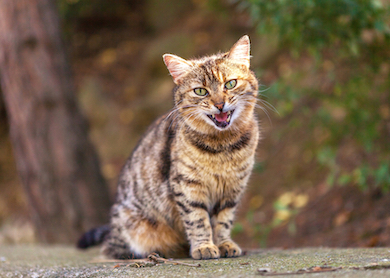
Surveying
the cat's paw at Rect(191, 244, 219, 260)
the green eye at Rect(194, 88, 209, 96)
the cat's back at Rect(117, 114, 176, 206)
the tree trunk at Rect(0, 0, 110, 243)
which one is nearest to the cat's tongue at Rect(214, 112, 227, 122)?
the green eye at Rect(194, 88, 209, 96)

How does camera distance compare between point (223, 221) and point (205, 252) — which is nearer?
point (205, 252)

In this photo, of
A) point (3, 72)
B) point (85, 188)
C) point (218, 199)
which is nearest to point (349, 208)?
point (218, 199)

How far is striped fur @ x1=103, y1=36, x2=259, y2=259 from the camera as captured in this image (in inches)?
98.8

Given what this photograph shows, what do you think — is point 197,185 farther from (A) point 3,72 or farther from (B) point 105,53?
(B) point 105,53

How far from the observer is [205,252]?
8.00 ft

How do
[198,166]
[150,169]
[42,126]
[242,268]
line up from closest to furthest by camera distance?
[242,268], [198,166], [150,169], [42,126]

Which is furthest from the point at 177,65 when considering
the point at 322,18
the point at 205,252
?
the point at 322,18

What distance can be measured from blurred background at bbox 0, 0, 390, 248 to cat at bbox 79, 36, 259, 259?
1.54 feet

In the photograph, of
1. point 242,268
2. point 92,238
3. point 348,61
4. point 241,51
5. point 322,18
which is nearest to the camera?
point 242,268

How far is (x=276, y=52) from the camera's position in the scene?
6.83 meters

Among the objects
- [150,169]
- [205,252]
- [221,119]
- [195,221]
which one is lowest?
[205,252]

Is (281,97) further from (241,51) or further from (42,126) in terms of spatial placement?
(42,126)

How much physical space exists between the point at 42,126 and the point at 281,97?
2.62m

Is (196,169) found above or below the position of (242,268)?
above
